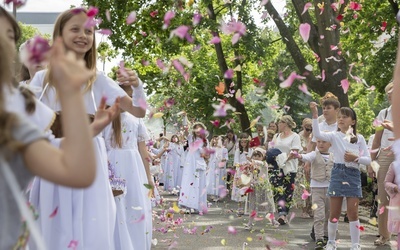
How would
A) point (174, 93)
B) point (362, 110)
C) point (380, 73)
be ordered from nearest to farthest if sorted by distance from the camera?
point (380, 73)
point (174, 93)
point (362, 110)

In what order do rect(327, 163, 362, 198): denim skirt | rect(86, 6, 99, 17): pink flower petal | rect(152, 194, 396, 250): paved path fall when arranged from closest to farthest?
1. rect(86, 6, 99, 17): pink flower petal
2. rect(327, 163, 362, 198): denim skirt
3. rect(152, 194, 396, 250): paved path

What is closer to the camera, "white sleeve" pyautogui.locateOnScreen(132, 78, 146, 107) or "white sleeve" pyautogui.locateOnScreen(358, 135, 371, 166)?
"white sleeve" pyautogui.locateOnScreen(132, 78, 146, 107)

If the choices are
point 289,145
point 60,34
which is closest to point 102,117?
point 60,34

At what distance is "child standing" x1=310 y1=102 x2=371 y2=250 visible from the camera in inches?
390

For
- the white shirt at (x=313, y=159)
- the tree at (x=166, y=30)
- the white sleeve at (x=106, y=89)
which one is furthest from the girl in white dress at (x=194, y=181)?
the white sleeve at (x=106, y=89)

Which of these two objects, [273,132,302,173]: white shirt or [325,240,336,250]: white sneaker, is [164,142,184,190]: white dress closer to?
[273,132,302,173]: white shirt

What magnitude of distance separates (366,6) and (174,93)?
14191mm

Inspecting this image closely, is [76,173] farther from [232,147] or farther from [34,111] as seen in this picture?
[232,147]

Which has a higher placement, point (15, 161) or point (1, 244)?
point (15, 161)

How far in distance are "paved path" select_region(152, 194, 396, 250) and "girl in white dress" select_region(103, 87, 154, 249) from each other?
3.75 ft

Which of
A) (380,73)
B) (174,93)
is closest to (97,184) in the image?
(380,73)

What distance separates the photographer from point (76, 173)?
2.63 meters

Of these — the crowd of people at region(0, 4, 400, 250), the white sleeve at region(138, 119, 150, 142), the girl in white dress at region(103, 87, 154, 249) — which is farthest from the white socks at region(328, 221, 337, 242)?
the white sleeve at region(138, 119, 150, 142)

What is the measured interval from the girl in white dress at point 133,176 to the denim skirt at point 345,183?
214cm
